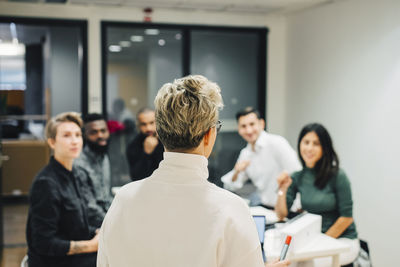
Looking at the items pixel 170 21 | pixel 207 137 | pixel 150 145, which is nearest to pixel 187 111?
pixel 207 137

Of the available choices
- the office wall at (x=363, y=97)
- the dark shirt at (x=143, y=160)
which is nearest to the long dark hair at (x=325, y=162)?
the office wall at (x=363, y=97)

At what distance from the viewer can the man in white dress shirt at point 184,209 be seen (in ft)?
A: 3.69

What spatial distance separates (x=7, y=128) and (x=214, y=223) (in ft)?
22.1

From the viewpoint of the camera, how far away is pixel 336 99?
4734 millimetres

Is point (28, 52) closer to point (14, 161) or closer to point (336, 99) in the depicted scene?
point (14, 161)

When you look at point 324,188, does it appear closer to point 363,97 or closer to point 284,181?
point 284,181

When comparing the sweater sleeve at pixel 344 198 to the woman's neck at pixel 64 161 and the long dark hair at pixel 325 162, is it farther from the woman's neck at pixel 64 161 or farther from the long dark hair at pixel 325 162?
the woman's neck at pixel 64 161

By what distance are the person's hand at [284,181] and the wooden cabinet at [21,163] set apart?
4.53 meters

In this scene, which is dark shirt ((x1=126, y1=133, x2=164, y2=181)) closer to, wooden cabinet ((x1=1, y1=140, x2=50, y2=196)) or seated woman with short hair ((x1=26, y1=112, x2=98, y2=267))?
seated woman with short hair ((x1=26, y1=112, x2=98, y2=267))

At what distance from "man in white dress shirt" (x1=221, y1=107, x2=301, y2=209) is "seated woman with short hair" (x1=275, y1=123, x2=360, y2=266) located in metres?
0.69

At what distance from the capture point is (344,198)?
9.53 feet

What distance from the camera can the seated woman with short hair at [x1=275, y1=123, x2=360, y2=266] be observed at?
9.47 feet

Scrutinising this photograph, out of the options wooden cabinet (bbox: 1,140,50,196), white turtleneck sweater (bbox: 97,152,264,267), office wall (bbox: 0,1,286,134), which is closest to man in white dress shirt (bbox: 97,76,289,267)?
white turtleneck sweater (bbox: 97,152,264,267)

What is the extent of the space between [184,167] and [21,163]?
6076 millimetres
